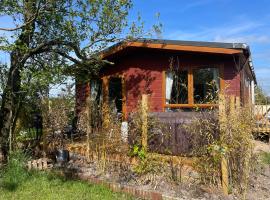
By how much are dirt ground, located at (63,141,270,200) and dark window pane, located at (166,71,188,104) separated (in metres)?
4.79

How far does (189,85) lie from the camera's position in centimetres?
1268

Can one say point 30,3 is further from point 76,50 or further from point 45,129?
point 45,129

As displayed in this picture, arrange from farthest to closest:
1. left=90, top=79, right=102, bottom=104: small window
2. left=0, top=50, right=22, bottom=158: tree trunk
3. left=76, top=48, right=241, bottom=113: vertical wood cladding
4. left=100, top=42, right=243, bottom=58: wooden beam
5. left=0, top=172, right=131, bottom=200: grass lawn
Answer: left=90, top=79, right=102, bottom=104: small window → left=76, top=48, right=241, bottom=113: vertical wood cladding → left=100, top=42, right=243, bottom=58: wooden beam → left=0, top=50, right=22, bottom=158: tree trunk → left=0, top=172, right=131, bottom=200: grass lawn

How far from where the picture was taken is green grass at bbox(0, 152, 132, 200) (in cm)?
674

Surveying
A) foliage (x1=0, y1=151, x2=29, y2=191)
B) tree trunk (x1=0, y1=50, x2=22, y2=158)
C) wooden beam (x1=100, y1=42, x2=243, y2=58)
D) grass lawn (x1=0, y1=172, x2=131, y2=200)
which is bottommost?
grass lawn (x1=0, y1=172, x2=131, y2=200)

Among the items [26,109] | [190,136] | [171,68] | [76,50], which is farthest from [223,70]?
[26,109]

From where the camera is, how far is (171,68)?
13.0 metres

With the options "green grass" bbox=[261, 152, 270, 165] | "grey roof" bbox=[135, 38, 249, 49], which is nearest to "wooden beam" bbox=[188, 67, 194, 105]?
"grey roof" bbox=[135, 38, 249, 49]

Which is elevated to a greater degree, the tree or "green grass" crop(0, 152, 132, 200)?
the tree

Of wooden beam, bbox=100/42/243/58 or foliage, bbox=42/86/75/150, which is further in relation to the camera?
wooden beam, bbox=100/42/243/58

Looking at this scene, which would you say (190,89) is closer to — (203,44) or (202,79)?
(202,79)

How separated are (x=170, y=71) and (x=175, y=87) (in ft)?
1.87

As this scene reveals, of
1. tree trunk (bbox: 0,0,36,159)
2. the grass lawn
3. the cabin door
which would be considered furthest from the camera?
the cabin door

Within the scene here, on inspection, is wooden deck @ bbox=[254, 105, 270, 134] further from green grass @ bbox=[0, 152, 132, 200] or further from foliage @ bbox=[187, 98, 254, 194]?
green grass @ bbox=[0, 152, 132, 200]
